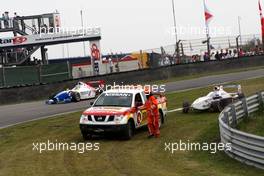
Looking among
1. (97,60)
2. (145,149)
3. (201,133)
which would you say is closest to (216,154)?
(145,149)

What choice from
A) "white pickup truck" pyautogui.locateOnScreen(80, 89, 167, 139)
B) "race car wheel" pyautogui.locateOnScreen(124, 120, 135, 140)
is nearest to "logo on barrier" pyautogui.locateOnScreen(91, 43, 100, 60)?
Result: "white pickup truck" pyautogui.locateOnScreen(80, 89, 167, 139)

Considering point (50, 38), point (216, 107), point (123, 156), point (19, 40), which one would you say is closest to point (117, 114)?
point (123, 156)

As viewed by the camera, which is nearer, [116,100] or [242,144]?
[242,144]

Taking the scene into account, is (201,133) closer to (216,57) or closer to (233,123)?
(233,123)

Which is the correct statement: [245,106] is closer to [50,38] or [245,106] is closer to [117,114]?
[117,114]

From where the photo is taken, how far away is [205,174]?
37.3 ft

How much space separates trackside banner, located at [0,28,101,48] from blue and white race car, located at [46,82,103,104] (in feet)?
64.9

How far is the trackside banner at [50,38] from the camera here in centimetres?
5116

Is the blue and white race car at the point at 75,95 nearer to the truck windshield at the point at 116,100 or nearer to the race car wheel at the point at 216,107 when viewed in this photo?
the race car wheel at the point at 216,107

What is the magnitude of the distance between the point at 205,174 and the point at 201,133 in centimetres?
549

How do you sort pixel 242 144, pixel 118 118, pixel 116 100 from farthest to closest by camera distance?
pixel 116 100
pixel 118 118
pixel 242 144

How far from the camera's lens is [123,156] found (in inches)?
543

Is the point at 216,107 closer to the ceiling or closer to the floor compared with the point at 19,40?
closer to the floor

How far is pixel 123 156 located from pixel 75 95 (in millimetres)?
17238
